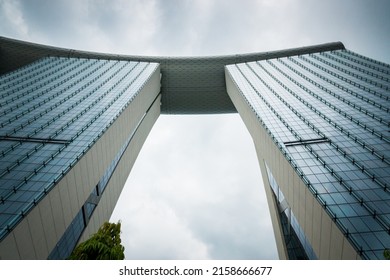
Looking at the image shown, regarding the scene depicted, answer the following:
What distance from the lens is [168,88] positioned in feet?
265

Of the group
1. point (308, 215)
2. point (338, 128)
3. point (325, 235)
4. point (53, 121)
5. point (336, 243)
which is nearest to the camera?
point (336, 243)

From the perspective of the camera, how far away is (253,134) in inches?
1913

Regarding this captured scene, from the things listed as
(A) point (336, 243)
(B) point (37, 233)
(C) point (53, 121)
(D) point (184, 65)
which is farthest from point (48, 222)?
(D) point (184, 65)

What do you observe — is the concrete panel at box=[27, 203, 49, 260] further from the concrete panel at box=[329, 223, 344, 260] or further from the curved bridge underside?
the curved bridge underside

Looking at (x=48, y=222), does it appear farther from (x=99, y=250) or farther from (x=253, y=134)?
(x=253, y=134)

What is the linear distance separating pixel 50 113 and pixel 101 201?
14874mm

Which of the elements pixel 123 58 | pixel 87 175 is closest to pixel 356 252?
pixel 87 175

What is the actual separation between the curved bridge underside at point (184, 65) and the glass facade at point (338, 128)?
8438 mm

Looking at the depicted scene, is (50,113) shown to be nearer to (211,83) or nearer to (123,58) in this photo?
(123,58)

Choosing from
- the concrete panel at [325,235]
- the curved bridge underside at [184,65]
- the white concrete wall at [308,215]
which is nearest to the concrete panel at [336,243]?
the white concrete wall at [308,215]

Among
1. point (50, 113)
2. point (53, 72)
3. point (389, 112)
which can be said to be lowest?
point (389, 112)

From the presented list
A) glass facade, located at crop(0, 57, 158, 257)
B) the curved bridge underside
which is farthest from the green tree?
the curved bridge underside

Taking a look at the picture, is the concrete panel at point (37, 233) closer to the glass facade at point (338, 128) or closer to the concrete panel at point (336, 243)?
the concrete panel at point (336, 243)

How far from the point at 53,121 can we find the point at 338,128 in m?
37.2
